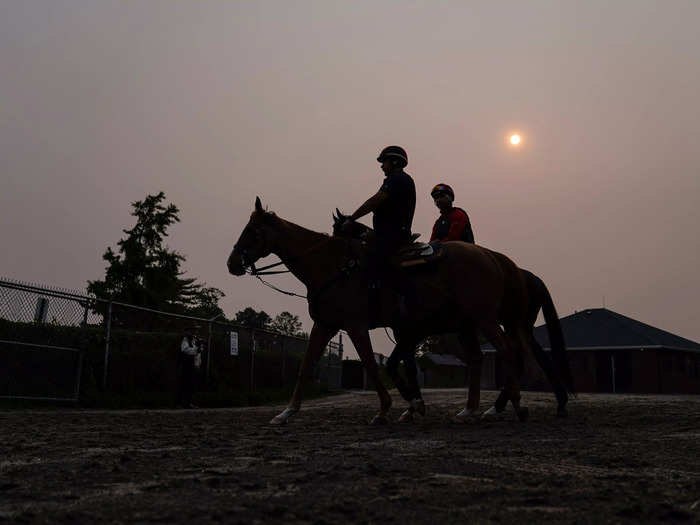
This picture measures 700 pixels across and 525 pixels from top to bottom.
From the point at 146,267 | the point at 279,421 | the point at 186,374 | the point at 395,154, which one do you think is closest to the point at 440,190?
the point at 395,154

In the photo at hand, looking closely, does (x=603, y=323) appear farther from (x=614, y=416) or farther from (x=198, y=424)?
(x=198, y=424)

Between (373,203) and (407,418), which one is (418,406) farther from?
(373,203)

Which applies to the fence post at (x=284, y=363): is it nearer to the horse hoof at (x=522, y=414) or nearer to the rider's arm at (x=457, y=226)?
the rider's arm at (x=457, y=226)

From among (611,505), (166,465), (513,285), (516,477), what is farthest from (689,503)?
(513,285)

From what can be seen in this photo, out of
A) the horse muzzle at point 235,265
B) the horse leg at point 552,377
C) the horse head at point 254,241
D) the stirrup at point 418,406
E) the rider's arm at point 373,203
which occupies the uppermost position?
the rider's arm at point 373,203

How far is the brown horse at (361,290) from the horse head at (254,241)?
0.01 metres

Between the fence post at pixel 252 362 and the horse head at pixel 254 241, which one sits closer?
the horse head at pixel 254 241

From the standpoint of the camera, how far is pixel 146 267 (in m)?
37.8

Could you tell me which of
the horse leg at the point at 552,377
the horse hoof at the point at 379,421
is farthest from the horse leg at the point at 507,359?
the horse hoof at the point at 379,421

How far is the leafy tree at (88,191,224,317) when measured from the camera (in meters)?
36.8

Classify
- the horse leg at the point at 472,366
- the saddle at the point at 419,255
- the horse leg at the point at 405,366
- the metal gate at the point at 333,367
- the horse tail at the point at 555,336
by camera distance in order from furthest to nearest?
the metal gate at the point at 333,367 → the horse tail at the point at 555,336 → the horse leg at the point at 405,366 → the horse leg at the point at 472,366 → the saddle at the point at 419,255

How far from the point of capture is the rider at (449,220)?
910 centimetres

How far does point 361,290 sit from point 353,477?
4.31 meters

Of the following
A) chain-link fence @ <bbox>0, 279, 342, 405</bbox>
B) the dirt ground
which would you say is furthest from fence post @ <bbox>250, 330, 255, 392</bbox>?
the dirt ground
